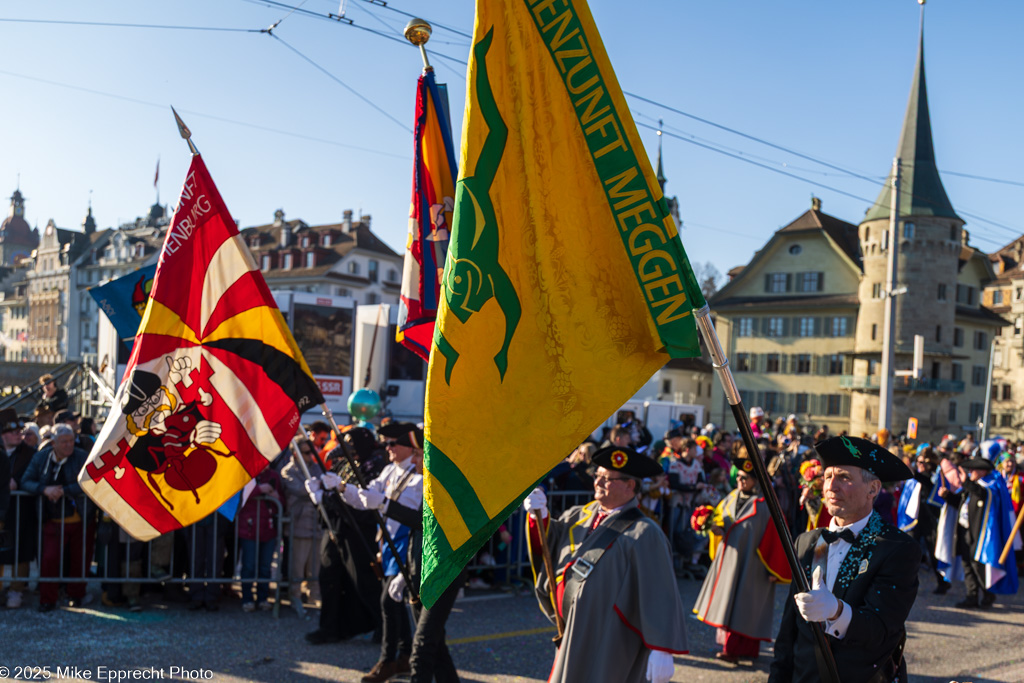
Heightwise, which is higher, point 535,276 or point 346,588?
point 535,276

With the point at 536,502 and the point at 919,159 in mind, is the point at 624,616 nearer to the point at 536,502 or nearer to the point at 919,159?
the point at 536,502

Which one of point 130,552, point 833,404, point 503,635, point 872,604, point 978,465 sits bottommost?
point 833,404

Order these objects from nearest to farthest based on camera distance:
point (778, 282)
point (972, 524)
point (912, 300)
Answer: point (972, 524)
point (912, 300)
point (778, 282)

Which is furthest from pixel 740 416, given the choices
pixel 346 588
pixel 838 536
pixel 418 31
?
pixel 346 588

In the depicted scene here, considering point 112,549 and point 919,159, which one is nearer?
point 112,549

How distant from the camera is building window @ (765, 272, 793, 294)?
57875 millimetres

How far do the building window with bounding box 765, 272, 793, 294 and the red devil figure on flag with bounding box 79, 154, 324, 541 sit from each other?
2199 inches

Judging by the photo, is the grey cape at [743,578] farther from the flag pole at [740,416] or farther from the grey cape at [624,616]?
the flag pole at [740,416]

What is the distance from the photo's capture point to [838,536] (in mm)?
3676

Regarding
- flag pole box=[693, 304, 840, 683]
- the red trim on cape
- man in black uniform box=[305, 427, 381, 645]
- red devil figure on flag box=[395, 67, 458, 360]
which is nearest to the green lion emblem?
flag pole box=[693, 304, 840, 683]

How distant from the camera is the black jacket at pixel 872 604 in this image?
3311 mm

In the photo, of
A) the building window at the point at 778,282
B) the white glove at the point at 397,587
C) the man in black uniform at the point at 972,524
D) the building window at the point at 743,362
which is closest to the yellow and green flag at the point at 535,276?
the white glove at the point at 397,587

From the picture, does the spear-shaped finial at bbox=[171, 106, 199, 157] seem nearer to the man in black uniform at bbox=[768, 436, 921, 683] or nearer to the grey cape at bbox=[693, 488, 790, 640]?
the man in black uniform at bbox=[768, 436, 921, 683]

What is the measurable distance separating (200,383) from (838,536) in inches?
155
